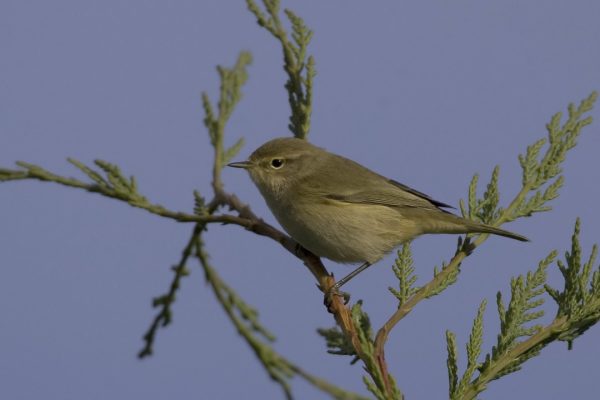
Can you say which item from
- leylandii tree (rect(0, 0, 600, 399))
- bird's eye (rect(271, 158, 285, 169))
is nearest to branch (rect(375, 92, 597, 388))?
leylandii tree (rect(0, 0, 600, 399))

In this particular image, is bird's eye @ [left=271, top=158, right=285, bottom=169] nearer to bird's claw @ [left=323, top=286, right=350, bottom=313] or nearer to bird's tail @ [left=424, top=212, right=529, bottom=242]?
bird's tail @ [left=424, top=212, right=529, bottom=242]

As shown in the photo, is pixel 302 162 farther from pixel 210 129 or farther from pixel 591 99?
pixel 210 129

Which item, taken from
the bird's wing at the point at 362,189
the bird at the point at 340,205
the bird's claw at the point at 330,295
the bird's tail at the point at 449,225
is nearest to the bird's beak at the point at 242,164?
the bird at the point at 340,205

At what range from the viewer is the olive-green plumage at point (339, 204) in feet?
16.8

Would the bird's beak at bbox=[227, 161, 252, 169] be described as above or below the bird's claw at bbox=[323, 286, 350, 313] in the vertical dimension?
above

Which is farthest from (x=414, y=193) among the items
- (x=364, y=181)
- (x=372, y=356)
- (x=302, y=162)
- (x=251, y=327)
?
(x=251, y=327)

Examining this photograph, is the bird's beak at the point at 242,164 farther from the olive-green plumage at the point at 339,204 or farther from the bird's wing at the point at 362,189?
the bird's wing at the point at 362,189

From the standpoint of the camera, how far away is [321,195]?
5.46 m

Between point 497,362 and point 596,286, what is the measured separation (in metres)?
0.64

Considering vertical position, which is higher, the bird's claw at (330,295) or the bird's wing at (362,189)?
the bird's wing at (362,189)

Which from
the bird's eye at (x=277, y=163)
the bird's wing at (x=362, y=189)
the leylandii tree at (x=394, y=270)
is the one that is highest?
the bird's eye at (x=277, y=163)

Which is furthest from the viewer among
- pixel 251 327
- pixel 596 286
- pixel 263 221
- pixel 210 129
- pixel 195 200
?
pixel 596 286

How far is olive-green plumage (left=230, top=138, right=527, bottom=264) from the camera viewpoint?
16.8 feet

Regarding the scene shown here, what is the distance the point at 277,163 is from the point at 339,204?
0.56 meters
